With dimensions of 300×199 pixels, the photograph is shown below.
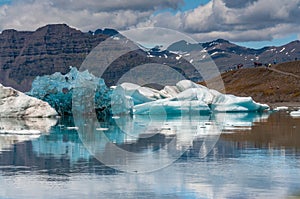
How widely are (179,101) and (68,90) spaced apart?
504 inches

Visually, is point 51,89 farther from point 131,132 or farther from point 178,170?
point 178,170

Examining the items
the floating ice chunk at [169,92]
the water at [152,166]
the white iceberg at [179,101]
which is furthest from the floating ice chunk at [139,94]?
the water at [152,166]

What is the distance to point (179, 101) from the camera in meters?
64.9

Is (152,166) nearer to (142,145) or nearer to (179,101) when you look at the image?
(142,145)

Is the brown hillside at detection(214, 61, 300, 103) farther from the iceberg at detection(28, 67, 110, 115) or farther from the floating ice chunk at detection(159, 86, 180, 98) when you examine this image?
the iceberg at detection(28, 67, 110, 115)

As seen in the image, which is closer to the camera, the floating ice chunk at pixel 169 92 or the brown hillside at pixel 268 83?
the floating ice chunk at pixel 169 92

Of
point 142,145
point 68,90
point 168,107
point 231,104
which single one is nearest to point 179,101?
point 168,107

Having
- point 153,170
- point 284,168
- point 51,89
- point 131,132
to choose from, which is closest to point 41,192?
point 153,170

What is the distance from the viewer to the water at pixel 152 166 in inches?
691

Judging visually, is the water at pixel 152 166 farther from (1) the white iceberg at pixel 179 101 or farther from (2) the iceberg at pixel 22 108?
(1) the white iceberg at pixel 179 101

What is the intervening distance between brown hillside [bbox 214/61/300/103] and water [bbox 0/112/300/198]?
96.8 metres

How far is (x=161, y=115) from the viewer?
64812 millimetres

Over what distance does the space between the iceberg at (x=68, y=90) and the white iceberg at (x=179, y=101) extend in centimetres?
149

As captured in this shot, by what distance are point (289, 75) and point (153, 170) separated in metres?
135
